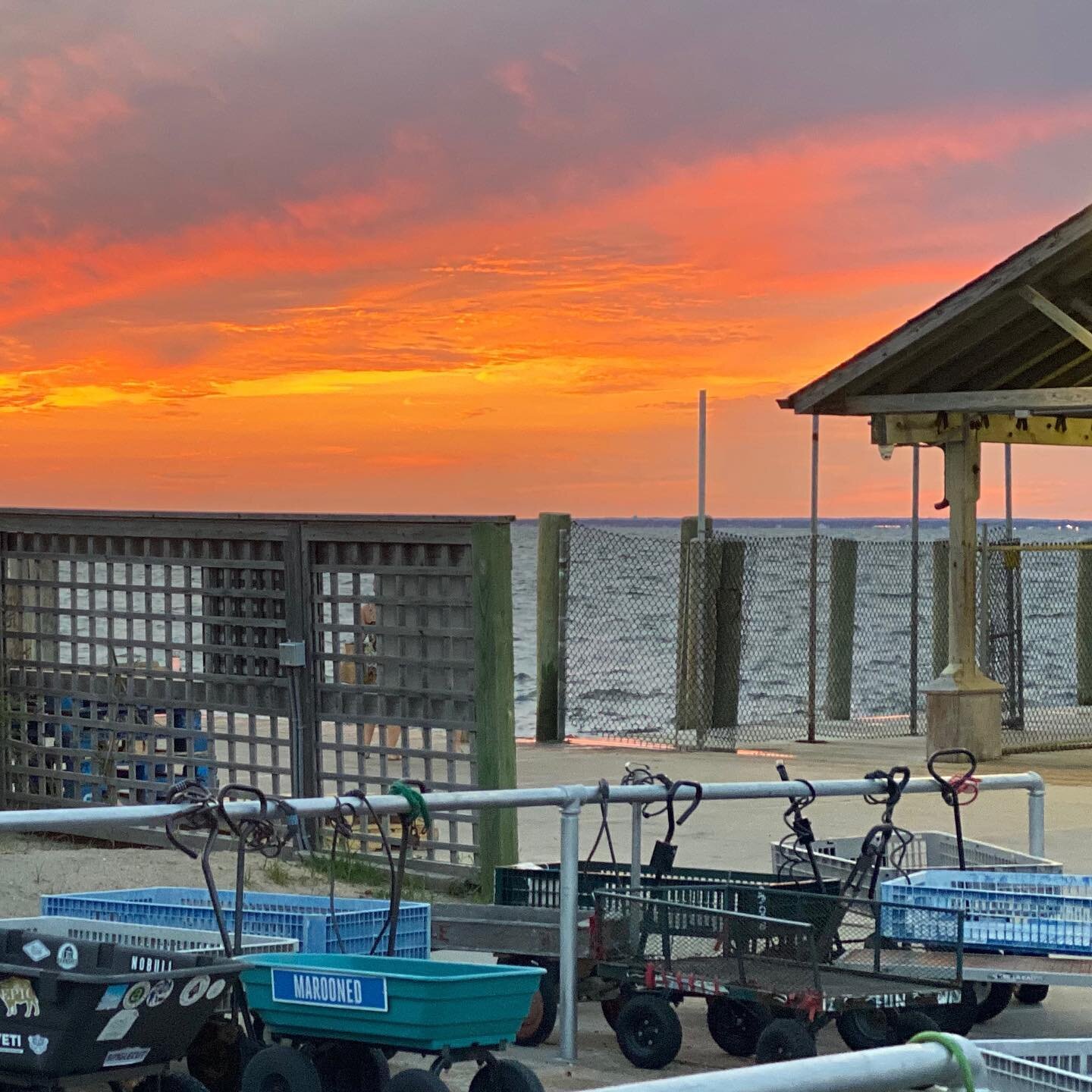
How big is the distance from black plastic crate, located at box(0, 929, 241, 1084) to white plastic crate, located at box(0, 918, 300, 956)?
1.75ft

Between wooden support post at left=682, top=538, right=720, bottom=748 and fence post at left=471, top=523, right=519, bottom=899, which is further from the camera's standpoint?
wooden support post at left=682, top=538, right=720, bottom=748

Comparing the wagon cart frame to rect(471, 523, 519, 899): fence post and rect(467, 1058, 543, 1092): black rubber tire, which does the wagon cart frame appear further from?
rect(471, 523, 519, 899): fence post

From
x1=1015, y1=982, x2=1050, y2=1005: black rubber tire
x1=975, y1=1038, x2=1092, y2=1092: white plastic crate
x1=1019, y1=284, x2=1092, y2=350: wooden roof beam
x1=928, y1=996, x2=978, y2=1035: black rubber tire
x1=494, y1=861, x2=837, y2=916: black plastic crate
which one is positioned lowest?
x1=1015, y1=982, x2=1050, y2=1005: black rubber tire

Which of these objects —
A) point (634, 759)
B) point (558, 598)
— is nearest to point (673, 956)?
point (634, 759)

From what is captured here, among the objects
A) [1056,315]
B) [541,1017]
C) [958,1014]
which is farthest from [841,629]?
[541,1017]

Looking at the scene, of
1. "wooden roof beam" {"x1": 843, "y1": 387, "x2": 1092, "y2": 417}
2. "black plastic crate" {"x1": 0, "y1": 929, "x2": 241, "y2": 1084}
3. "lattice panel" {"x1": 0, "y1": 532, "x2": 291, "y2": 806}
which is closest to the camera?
"black plastic crate" {"x1": 0, "y1": 929, "x2": 241, "y2": 1084}

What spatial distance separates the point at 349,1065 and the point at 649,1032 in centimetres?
163

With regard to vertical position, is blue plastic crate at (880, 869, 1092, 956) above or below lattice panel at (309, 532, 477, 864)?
below

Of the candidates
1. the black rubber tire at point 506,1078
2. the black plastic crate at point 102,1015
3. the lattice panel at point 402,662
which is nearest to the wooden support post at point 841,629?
the lattice panel at point 402,662

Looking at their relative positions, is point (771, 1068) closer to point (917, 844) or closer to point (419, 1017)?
point (419, 1017)

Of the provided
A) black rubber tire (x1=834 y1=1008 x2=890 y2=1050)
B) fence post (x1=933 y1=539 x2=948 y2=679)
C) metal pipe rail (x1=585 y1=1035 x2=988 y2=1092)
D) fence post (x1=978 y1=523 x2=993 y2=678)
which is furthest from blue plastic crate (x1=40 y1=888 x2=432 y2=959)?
fence post (x1=933 y1=539 x2=948 y2=679)

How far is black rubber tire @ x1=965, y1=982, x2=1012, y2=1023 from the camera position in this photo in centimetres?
819

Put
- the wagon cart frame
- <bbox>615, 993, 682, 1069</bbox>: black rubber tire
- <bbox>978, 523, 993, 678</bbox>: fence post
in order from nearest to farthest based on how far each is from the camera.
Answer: the wagon cart frame → <bbox>615, 993, 682, 1069</bbox>: black rubber tire → <bbox>978, 523, 993, 678</bbox>: fence post

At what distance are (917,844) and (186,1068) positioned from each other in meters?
4.18
